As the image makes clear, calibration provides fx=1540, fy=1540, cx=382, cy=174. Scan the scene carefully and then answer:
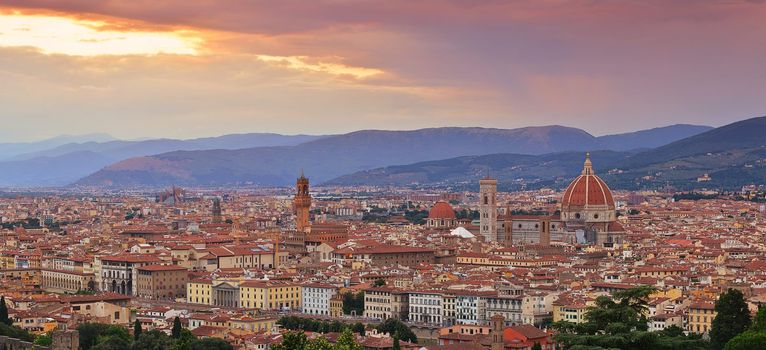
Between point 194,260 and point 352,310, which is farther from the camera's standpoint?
point 194,260

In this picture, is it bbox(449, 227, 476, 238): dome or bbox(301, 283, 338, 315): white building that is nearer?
bbox(301, 283, 338, 315): white building

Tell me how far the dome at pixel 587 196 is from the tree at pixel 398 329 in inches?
1774

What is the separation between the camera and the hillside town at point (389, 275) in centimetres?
4884

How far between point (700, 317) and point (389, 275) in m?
17.9

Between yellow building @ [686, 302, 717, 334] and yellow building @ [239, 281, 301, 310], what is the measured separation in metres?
17.3

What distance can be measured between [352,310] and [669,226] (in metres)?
54.4

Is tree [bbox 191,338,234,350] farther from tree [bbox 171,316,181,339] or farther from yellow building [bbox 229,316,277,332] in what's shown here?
yellow building [bbox 229,316,277,332]

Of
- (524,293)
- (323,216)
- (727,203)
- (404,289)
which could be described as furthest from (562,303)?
(727,203)

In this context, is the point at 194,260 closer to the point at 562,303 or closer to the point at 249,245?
the point at 249,245

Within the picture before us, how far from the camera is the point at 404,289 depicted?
5741 centimetres

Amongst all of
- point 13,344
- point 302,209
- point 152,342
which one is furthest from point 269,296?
point 302,209

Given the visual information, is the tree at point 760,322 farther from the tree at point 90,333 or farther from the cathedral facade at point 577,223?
the cathedral facade at point 577,223

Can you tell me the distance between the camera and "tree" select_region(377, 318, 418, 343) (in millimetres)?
47981

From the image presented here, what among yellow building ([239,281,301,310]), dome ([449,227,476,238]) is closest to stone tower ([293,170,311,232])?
dome ([449,227,476,238])
